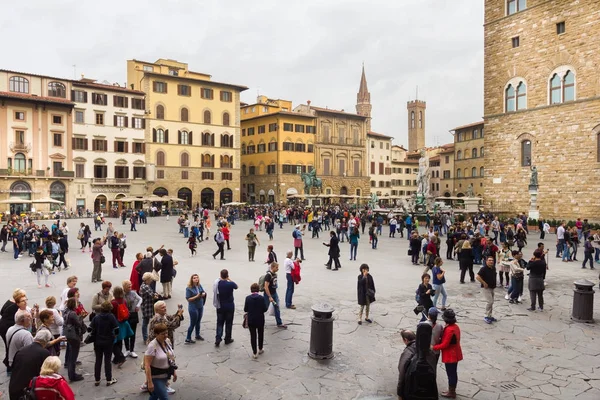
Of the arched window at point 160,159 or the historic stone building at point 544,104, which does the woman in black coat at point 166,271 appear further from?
the arched window at point 160,159

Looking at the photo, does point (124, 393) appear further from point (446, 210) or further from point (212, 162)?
point (212, 162)

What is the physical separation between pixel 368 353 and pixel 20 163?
140 ft

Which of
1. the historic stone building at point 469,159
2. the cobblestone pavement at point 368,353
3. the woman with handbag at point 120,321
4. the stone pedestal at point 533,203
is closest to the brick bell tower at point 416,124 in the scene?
the historic stone building at point 469,159

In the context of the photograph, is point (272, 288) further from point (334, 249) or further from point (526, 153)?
point (526, 153)

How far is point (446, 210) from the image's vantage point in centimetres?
3130

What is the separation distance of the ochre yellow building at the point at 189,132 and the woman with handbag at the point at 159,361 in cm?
4495

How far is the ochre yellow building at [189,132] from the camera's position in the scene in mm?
47969

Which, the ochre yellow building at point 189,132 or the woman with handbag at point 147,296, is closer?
the woman with handbag at point 147,296

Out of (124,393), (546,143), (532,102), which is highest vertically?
(532,102)

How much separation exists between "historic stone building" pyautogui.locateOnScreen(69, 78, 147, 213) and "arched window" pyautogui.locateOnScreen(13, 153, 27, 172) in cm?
422

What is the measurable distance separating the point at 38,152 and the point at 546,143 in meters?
42.6

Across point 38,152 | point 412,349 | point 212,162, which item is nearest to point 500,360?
point 412,349

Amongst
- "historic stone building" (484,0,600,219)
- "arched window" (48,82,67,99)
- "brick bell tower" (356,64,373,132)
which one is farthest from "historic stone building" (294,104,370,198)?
"brick bell tower" (356,64,373,132)

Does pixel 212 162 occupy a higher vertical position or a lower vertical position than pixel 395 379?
higher
